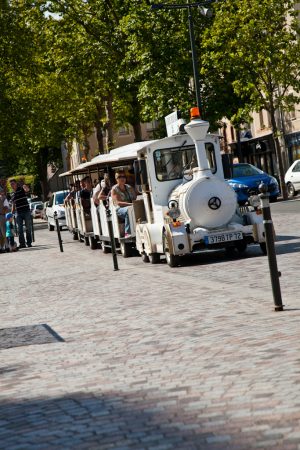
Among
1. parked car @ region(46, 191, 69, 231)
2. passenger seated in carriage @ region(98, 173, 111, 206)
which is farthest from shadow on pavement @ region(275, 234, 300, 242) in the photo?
parked car @ region(46, 191, 69, 231)

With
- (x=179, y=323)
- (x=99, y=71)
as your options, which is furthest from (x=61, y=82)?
(x=179, y=323)

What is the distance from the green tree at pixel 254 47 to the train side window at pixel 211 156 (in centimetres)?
2737

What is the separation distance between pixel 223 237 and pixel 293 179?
29.5 metres

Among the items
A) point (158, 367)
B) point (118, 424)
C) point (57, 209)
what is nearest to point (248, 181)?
point (57, 209)

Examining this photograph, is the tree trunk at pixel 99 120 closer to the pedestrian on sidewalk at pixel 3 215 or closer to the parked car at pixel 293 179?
the parked car at pixel 293 179

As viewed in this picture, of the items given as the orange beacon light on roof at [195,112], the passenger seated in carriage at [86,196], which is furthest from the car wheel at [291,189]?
the orange beacon light on roof at [195,112]

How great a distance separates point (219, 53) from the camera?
48469 mm

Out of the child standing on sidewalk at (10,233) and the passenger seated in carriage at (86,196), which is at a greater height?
the passenger seated in carriage at (86,196)

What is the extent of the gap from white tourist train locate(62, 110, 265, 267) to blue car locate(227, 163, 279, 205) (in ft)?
63.0

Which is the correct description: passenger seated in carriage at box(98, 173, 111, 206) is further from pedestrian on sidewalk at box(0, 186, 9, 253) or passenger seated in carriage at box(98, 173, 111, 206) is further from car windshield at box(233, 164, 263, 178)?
car windshield at box(233, 164, 263, 178)

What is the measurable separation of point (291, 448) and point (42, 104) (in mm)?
67519

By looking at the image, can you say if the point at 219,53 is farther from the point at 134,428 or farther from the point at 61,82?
the point at 134,428

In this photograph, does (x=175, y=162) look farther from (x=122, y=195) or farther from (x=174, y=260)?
(x=122, y=195)

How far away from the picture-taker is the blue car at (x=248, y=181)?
43125 mm
